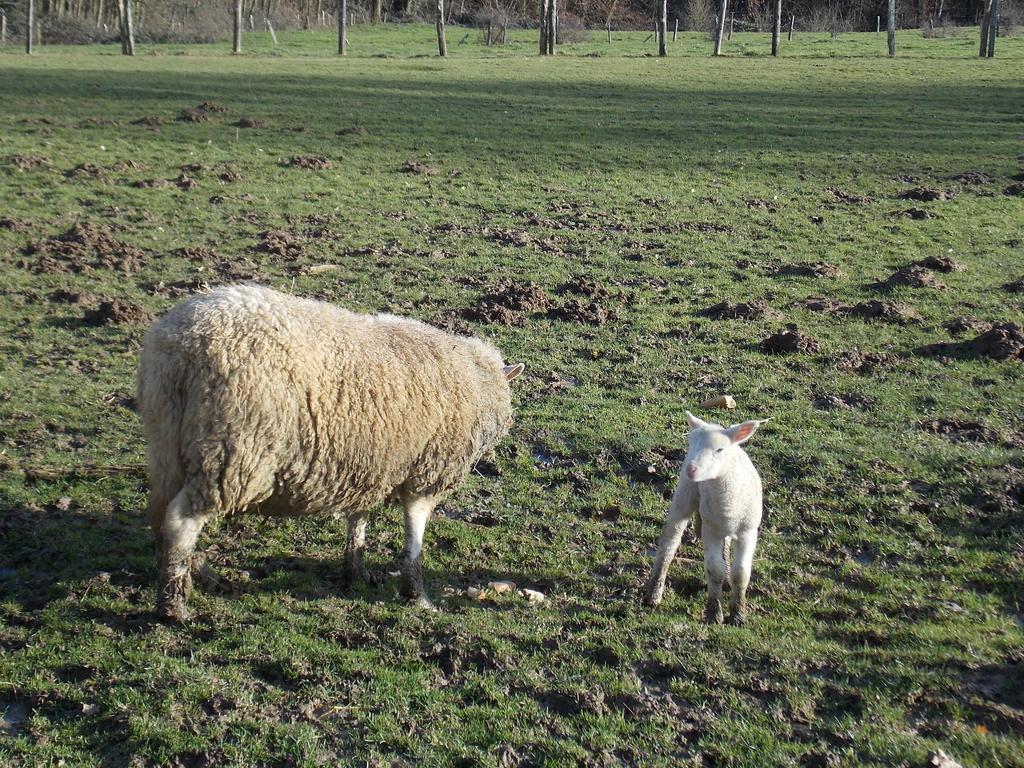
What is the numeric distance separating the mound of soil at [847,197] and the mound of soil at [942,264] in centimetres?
417

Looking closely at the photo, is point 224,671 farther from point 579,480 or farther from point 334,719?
point 579,480

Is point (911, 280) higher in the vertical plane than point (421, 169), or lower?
lower

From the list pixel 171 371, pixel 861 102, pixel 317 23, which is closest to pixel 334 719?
pixel 171 371

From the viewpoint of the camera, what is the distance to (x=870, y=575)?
7.06 metres

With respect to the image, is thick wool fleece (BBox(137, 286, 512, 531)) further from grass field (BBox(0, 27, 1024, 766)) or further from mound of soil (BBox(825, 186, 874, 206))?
mound of soil (BBox(825, 186, 874, 206))

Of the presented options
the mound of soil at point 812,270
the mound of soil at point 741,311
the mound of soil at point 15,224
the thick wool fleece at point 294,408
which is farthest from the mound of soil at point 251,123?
the thick wool fleece at point 294,408

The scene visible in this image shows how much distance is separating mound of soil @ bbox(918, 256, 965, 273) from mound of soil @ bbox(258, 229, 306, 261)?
9.71 meters

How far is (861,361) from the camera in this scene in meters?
11.2

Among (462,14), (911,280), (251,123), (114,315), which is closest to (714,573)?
(114,315)

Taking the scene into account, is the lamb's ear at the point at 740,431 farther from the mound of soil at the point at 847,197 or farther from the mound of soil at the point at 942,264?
the mound of soil at the point at 847,197

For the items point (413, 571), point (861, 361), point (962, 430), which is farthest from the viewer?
point (861, 361)

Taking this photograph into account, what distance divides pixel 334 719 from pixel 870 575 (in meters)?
4.17

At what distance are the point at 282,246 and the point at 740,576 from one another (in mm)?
10343

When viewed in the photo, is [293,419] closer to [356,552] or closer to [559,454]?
[356,552]
